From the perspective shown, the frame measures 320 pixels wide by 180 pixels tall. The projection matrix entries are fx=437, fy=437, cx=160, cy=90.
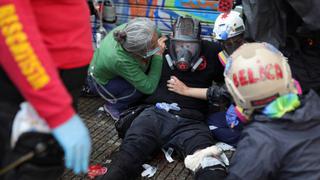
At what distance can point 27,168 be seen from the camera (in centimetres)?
171

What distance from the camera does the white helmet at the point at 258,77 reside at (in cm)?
217

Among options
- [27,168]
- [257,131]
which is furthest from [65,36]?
[257,131]

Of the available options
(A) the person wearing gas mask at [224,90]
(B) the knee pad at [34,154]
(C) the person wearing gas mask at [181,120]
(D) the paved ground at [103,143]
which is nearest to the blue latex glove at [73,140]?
(B) the knee pad at [34,154]

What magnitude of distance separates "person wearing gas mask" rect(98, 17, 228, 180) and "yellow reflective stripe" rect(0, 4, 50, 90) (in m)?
Result: 1.78

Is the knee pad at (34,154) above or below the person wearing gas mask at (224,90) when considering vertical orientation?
above

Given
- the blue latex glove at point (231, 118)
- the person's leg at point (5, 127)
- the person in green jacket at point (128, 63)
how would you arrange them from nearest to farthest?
the person's leg at point (5, 127) → the blue latex glove at point (231, 118) → the person in green jacket at point (128, 63)

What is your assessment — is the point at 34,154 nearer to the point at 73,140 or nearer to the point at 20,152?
the point at 20,152

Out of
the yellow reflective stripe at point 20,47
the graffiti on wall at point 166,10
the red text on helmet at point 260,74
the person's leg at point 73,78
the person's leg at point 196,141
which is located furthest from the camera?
the graffiti on wall at point 166,10

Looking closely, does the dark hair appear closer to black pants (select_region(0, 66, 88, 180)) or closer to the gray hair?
the gray hair

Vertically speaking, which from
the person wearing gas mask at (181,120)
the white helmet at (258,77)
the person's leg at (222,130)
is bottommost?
the person's leg at (222,130)

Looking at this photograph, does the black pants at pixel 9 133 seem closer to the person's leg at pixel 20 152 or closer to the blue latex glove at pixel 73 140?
the person's leg at pixel 20 152

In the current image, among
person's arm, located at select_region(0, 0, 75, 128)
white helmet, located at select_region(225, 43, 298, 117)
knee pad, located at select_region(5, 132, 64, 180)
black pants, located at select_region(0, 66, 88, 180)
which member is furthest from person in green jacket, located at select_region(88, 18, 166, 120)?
person's arm, located at select_region(0, 0, 75, 128)

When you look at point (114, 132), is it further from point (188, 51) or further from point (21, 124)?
point (21, 124)

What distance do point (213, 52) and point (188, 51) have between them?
27 cm
